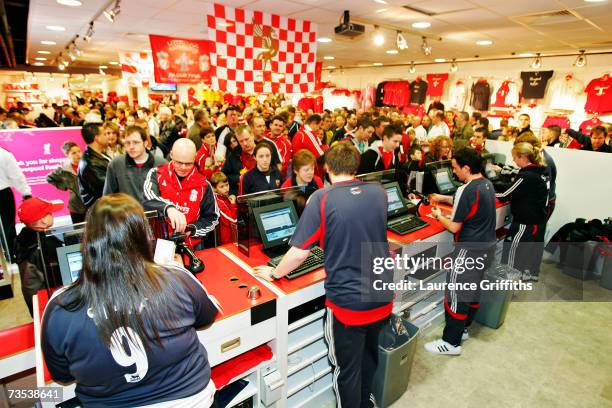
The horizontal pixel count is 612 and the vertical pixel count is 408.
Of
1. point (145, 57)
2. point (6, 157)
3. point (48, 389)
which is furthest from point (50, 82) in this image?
point (48, 389)

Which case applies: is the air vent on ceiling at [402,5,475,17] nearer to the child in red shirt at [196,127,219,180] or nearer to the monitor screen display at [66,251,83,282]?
the child in red shirt at [196,127,219,180]

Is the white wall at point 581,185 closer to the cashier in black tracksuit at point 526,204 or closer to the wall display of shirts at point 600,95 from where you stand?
the cashier in black tracksuit at point 526,204

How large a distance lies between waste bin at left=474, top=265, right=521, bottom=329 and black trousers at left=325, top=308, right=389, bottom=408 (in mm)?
1665

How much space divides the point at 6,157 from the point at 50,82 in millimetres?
22893

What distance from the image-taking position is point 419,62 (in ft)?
35.6

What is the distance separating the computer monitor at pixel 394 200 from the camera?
307cm

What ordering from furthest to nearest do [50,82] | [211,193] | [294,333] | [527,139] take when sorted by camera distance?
[50,82]
[527,139]
[211,193]
[294,333]

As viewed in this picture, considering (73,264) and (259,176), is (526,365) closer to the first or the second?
(259,176)

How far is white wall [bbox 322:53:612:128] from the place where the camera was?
313 inches

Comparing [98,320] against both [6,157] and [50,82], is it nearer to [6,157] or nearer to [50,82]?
[6,157]

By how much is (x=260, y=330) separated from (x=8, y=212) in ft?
12.6

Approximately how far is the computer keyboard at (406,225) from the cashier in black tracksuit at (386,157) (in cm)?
73

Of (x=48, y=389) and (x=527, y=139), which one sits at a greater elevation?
(x=527, y=139)

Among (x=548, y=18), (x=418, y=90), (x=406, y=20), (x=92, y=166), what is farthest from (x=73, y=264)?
(x=418, y=90)
